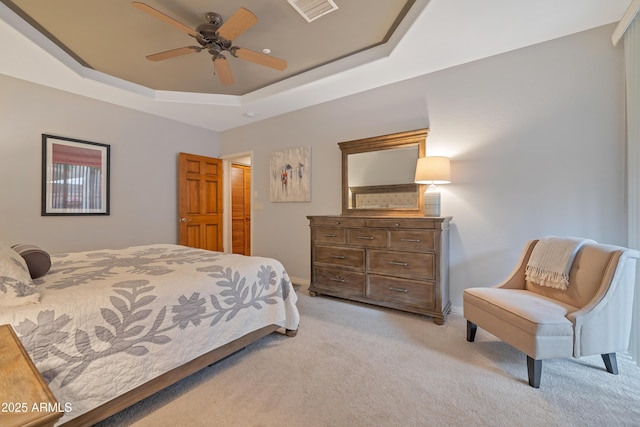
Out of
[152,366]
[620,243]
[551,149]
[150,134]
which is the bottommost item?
[152,366]

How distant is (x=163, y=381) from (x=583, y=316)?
247 centimetres

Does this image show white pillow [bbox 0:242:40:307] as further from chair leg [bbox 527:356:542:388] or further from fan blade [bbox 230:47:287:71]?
chair leg [bbox 527:356:542:388]

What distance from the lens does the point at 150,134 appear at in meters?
4.12

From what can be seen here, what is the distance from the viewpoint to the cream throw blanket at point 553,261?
1923mm

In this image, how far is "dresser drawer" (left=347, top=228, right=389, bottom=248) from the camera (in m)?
2.84

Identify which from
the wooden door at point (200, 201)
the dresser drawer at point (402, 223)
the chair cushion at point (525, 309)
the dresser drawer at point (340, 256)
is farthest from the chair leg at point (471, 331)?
the wooden door at point (200, 201)

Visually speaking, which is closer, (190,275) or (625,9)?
(190,275)

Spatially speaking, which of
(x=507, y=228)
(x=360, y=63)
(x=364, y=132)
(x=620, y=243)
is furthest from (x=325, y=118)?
(x=620, y=243)

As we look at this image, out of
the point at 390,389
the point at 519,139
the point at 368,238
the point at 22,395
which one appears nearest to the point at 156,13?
the point at 22,395

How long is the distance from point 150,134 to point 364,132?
3190 millimetres

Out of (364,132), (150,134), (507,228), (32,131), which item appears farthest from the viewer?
(150,134)

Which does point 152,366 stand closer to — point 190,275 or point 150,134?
point 190,275

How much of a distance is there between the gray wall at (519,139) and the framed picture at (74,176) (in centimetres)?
345

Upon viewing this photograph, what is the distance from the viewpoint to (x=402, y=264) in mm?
2732
